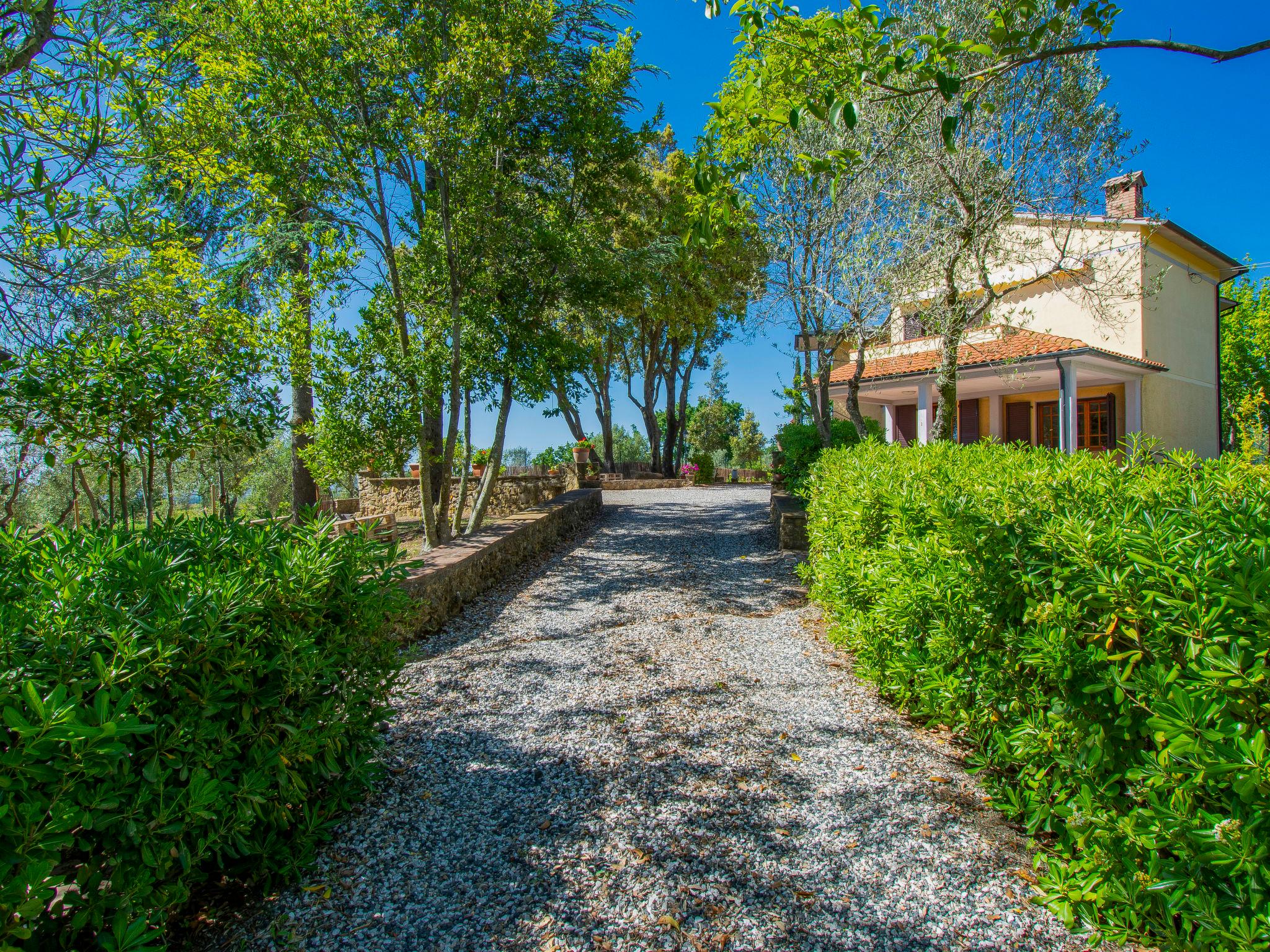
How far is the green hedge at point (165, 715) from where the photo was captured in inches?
58.4

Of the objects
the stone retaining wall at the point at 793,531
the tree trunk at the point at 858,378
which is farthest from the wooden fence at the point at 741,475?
the stone retaining wall at the point at 793,531

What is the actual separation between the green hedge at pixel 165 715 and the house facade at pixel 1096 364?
12.3 m

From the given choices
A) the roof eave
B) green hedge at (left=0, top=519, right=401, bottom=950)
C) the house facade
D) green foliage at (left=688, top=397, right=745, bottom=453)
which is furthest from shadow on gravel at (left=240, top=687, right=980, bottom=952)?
green foliage at (left=688, top=397, right=745, bottom=453)

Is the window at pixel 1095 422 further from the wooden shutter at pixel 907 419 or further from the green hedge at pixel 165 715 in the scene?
the green hedge at pixel 165 715

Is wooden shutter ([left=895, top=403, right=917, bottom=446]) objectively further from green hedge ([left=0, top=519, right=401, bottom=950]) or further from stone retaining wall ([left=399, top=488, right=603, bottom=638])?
green hedge ([left=0, top=519, right=401, bottom=950])

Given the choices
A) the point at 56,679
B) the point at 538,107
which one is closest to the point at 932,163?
the point at 538,107

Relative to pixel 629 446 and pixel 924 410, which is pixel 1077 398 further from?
pixel 629 446

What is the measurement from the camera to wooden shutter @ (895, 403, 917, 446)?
2088 centimetres

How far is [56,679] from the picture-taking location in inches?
A: 63.9

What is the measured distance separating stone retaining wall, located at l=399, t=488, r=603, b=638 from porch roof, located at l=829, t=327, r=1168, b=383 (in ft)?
22.0

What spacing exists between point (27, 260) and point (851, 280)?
356 inches

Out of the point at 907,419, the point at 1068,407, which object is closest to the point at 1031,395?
the point at 907,419

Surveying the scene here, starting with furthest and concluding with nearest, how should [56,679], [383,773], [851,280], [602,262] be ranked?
1. [851,280]
2. [602,262]
3. [383,773]
4. [56,679]

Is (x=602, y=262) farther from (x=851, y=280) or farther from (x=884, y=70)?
(x=884, y=70)
